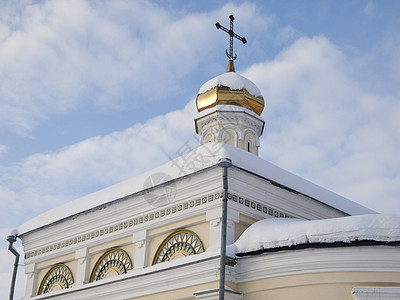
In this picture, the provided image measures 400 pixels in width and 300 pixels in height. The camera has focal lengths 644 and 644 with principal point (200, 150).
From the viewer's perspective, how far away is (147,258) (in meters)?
10.5

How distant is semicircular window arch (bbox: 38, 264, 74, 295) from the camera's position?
11930 millimetres

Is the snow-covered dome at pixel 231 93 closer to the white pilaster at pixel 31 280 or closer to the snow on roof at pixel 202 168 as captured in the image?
the snow on roof at pixel 202 168

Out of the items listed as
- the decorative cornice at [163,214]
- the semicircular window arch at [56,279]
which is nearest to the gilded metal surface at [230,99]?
the decorative cornice at [163,214]

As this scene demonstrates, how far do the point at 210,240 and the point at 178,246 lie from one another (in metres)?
0.81

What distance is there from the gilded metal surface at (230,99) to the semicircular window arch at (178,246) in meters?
4.41

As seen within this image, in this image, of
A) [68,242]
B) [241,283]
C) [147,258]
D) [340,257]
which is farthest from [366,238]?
[68,242]

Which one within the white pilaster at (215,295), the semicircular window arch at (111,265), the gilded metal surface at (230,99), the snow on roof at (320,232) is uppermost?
the gilded metal surface at (230,99)

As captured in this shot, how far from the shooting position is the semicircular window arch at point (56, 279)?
39.1 ft

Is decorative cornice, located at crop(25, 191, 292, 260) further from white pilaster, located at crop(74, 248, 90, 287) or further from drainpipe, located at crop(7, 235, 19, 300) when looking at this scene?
drainpipe, located at crop(7, 235, 19, 300)

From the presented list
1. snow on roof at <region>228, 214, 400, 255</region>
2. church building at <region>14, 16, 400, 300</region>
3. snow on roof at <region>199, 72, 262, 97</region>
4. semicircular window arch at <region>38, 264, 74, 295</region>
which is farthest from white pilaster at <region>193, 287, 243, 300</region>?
snow on roof at <region>199, 72, 262, 97</region>

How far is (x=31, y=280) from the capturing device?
12.7 meters

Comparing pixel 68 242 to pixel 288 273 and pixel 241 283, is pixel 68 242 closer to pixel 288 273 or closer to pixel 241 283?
pixel 241 283

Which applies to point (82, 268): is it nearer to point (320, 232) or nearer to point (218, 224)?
point (218, 224)

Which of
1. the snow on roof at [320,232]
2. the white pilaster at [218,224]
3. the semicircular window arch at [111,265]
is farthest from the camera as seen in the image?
the semicircular window arch at [111,265]
